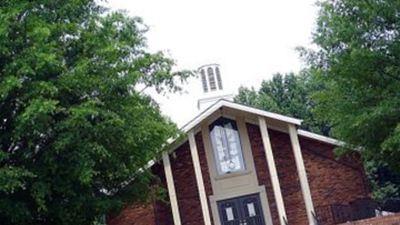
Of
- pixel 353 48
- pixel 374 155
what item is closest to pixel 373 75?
pixel 353 48

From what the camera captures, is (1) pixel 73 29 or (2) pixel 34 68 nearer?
(2) pixel 34 68

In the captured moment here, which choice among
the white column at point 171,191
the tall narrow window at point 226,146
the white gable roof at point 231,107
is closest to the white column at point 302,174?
the white gable roof at point 231,107

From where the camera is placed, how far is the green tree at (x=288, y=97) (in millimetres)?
35562

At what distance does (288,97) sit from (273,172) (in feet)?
57.0

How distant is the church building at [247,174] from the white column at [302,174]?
412mm

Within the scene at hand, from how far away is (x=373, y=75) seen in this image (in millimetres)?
15477

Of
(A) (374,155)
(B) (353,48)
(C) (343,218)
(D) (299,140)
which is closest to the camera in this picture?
(B) (353,48)

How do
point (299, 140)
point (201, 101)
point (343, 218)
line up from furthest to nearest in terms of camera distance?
point (201, 101) → point (299, 140) → point (343, 218)

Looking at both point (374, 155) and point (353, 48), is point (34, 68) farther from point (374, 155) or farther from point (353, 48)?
point (374, 155)

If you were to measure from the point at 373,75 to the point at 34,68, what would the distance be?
8820 millimetres

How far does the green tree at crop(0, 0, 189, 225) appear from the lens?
474 inches

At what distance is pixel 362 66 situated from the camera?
1527cm

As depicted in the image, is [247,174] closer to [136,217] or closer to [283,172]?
[283,172]

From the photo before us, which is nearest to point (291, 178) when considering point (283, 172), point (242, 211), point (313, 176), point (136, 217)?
point (283, 172)
